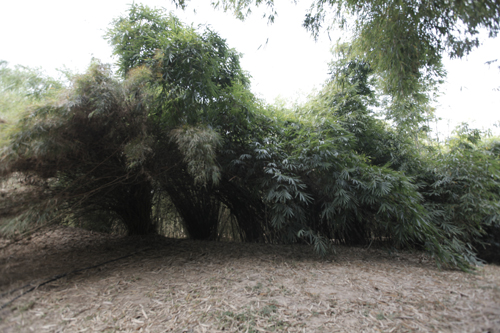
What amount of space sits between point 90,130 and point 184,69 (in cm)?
103

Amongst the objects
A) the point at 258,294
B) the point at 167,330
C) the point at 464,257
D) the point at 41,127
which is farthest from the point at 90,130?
the point at 464,257

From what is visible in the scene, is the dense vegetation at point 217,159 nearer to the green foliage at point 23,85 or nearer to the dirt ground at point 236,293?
the green foliage at point 23,85

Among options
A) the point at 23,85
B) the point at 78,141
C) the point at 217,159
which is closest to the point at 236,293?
the point at 217,159

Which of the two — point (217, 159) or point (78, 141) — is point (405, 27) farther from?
point (78, 141)

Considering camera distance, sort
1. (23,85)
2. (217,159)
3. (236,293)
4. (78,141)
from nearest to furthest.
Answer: (236,293) < (78,141) < (23,85) < (217,159)

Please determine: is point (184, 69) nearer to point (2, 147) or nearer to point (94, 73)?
point (94, 73)

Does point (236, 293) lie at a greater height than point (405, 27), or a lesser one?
lesser

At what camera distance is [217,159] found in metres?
2.94

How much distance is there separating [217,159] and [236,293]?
147 centimetres

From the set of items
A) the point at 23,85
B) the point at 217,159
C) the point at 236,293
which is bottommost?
the point at 236,293

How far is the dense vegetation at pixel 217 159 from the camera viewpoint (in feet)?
7.29

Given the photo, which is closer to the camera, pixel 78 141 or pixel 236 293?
pixel 236 293

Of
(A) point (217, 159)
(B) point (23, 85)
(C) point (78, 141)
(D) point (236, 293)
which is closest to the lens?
(D) point (236, 293)

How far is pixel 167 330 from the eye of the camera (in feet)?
4.92
